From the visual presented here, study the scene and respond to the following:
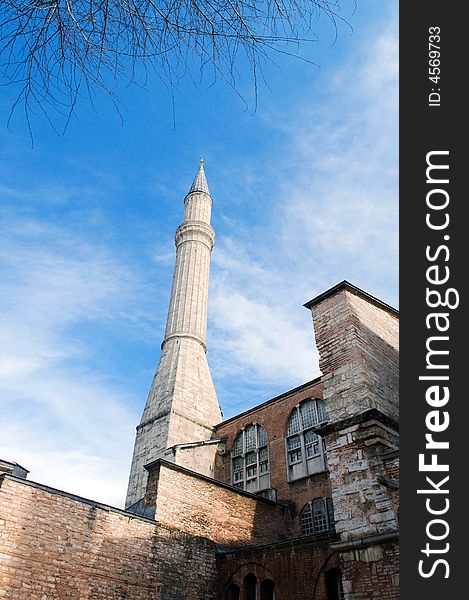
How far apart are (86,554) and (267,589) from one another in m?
4.32

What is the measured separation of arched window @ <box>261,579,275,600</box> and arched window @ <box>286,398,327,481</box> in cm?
474

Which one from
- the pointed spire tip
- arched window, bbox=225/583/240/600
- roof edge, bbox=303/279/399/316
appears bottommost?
arched window, bbox=225/583/240/600

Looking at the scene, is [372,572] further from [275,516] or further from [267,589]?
[275,516]

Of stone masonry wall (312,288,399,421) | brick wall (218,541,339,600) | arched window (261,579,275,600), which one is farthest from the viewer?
arched window (261,579,275,600)

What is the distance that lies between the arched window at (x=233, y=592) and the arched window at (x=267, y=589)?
74cm

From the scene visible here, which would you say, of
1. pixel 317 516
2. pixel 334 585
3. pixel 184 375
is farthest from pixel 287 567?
pixel 184 375

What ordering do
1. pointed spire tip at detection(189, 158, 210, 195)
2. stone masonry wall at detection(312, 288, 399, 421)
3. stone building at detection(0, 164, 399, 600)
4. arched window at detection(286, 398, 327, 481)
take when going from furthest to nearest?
pointed spire tip at detection(189, 158, 210, 195) → arched window at detection(286, 398, 327, 481) → stone masonry wall at detection(312, 288, 399, 421) → stone building at detection(0, 164, 399, 600)

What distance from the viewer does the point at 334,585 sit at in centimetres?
969

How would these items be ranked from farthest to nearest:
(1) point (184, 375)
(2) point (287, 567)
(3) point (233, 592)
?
(1) point (184, 375) → (3) point (233, 592) → (2) point (287, 567)

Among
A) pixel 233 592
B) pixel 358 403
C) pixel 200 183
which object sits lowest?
pixel 233 592

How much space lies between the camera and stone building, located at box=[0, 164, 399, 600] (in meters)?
7.77

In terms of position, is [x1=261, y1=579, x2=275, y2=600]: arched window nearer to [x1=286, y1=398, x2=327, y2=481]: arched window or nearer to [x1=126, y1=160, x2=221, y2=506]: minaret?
[x1=286, y1=398, x2=327, y2=481]: arched window

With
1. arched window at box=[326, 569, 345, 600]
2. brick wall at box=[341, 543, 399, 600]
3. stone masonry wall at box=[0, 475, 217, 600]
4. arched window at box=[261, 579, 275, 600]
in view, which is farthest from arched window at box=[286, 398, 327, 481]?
brick wall at box=[341, 543, 399, 600]

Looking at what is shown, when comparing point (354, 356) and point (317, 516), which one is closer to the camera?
point (354, 356)
